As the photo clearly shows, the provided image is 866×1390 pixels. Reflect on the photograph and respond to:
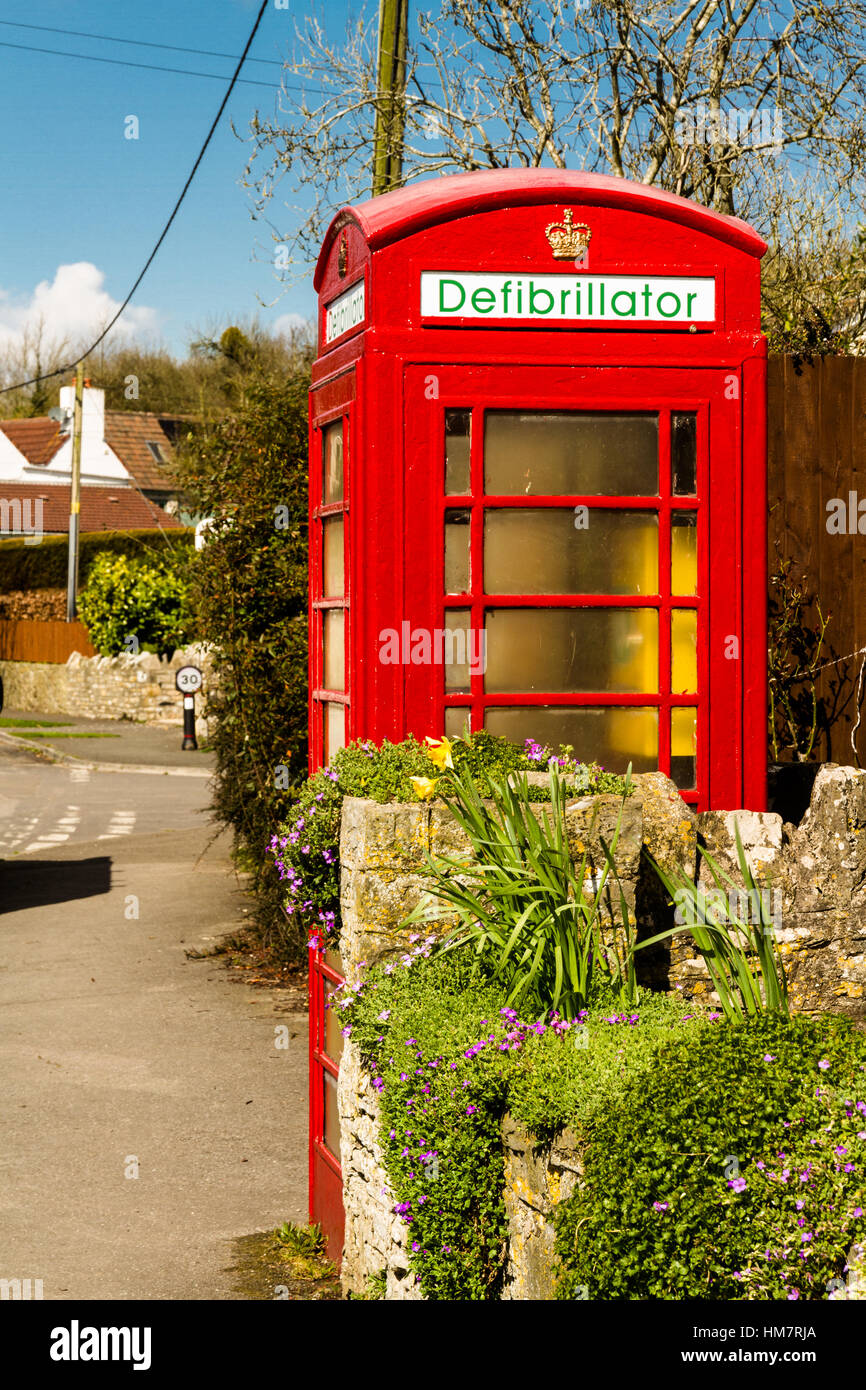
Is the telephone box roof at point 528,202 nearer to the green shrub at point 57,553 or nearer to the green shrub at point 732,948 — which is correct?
the green shrub at point 732,948

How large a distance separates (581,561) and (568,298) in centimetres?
81

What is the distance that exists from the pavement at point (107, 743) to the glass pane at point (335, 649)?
1796 centimetres

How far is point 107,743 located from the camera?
2853cm

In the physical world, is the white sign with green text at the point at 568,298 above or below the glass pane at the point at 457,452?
above

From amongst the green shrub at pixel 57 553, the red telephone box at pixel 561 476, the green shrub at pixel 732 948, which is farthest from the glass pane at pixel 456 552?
the green shrub at pixel 57 553

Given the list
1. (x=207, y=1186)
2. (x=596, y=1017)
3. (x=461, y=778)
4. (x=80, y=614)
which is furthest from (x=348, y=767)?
(x=80, y=614)

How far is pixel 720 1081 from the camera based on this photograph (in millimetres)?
3049

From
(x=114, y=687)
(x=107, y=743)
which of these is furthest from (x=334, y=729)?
(x=114, y=687)

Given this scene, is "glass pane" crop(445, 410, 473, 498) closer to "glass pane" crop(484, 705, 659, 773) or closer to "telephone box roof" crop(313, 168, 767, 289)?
"telephone box roof" crop(313, 168, 767, 289)

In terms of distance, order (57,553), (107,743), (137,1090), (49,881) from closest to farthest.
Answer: (137,1090), (49,881), (107,743), (57,553)

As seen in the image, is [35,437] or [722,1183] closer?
[722,1183]

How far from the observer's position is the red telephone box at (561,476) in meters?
4.52

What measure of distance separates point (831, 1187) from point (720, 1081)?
31cm

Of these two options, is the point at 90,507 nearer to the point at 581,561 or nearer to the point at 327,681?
the point at 327,681
